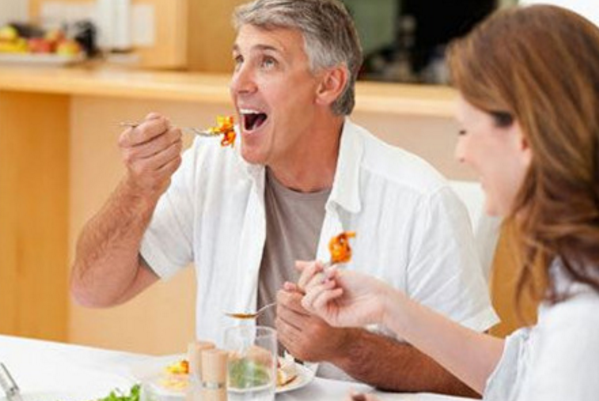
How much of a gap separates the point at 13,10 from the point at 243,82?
2536mm

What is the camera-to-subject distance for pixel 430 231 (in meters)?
2.32

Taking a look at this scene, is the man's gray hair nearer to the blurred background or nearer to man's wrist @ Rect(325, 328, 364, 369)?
man's wrist @ Rect(325, 328, 364, 369)

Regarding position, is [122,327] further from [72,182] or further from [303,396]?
[303,396]

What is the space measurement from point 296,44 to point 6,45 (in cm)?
222

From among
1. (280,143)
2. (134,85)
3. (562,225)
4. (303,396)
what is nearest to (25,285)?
(134,85)

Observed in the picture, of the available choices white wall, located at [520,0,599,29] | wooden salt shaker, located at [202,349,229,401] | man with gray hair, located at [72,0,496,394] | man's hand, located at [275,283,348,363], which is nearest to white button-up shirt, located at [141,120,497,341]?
man with gray hair, located at [72,0,496,394]

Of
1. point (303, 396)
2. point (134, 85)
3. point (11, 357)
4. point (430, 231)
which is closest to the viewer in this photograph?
point (303, 396)

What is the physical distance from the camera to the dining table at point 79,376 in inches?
75.9

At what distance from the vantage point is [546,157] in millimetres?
1455

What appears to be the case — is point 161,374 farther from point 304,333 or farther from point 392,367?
point 392,367

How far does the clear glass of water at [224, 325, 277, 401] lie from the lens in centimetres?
175

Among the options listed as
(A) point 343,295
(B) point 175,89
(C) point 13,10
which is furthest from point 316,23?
(C) point 13,10

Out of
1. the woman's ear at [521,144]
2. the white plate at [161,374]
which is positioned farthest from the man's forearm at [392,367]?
the woman's ear at [521,144]

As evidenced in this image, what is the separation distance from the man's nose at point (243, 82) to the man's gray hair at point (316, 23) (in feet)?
0.31
